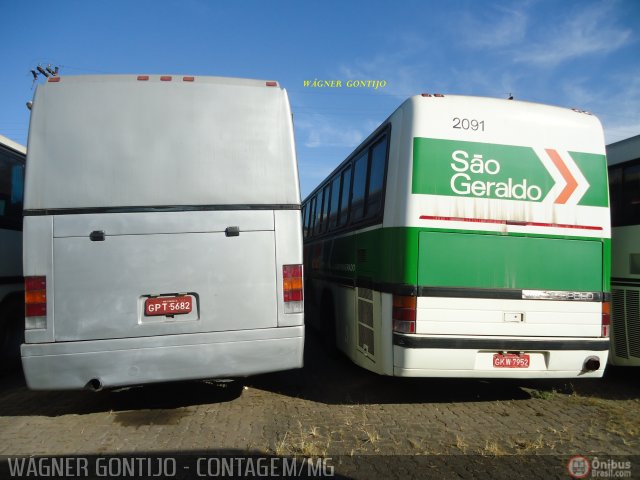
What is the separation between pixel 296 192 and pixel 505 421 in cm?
305

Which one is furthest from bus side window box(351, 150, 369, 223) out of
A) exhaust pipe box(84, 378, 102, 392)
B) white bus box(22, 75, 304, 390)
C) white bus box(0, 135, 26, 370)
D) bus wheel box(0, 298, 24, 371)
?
bus wheel box(0, 298, 24, 371)

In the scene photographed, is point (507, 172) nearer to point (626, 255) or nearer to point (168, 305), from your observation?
point (626, 255)

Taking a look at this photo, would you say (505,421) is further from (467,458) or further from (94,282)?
(94,282)

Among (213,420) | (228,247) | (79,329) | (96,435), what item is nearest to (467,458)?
(213,420)

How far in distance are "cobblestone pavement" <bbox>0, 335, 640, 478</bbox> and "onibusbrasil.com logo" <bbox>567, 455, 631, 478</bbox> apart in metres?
0.08

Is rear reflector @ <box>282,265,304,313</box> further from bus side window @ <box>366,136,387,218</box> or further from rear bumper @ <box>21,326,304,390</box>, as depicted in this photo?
bus side window @ <box>366,136,387,218</box>

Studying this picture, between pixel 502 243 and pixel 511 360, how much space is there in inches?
46.1

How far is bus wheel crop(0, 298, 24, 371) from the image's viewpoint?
6.28 metres

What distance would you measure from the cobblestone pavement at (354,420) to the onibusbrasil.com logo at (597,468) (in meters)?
0.08

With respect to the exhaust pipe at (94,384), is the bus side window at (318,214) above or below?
above

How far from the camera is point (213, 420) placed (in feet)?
15.4

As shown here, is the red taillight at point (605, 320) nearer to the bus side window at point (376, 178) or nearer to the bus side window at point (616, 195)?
the bus side window at point (616, 195)

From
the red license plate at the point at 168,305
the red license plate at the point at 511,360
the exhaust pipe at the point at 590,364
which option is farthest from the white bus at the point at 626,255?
the red license plate at the point at 168,305

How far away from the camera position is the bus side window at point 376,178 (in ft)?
17.1
